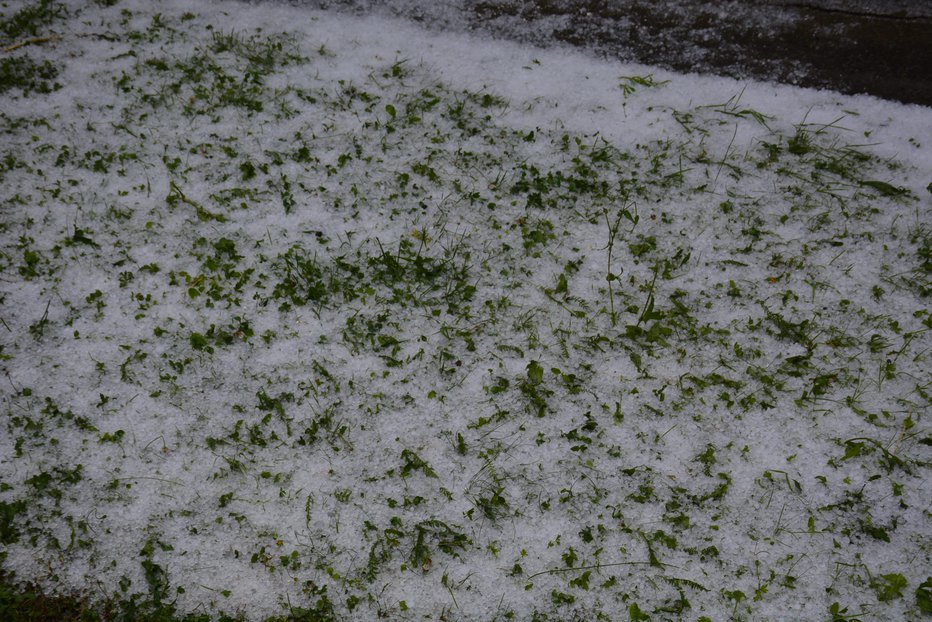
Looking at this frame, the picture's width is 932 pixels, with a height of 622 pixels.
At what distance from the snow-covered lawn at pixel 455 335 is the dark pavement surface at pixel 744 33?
0.76 feet

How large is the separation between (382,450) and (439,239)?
1.70 m

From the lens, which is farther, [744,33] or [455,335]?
[744,33]

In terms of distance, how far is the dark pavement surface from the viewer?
5219 millimetres

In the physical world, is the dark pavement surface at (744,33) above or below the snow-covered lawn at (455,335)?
above

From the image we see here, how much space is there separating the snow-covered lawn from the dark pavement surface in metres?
0.23

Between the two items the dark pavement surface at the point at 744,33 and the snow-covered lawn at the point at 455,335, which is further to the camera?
the dark pavement surface at the point at 744,33

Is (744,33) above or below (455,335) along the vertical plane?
above

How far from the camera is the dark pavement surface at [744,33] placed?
5.22 meters

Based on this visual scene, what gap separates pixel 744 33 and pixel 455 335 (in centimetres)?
407

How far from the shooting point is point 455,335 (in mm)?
4023

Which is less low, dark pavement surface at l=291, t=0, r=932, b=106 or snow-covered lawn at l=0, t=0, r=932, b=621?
dark pavement surface at l=291, t=0, r=932, b=106

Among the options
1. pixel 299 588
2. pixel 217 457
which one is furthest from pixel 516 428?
pixel 217 457

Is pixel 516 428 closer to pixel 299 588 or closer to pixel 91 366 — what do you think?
pixel 299 588

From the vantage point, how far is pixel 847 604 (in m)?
3.03
